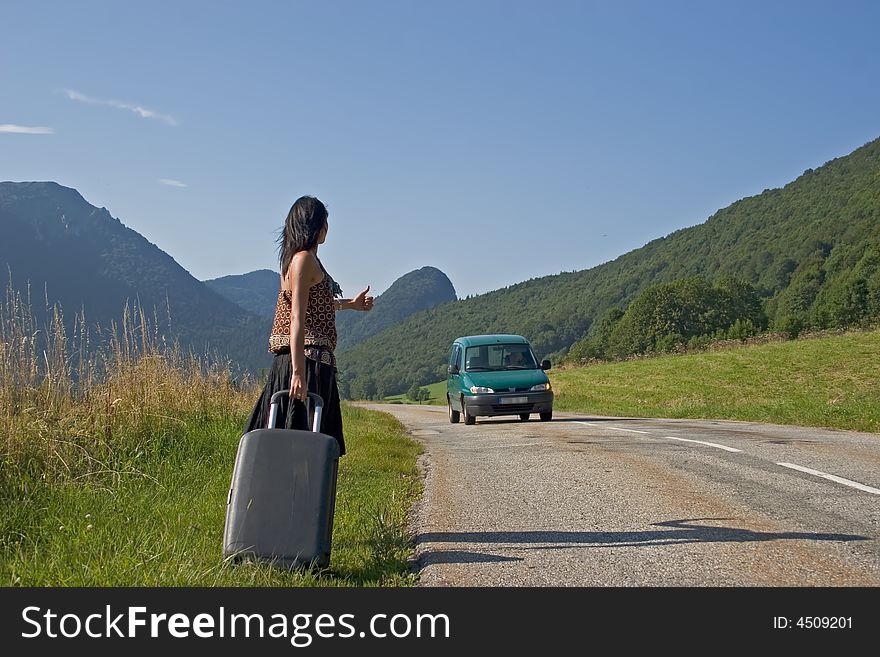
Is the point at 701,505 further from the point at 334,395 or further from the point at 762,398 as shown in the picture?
the point at 762,398

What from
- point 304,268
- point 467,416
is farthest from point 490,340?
point 304,268

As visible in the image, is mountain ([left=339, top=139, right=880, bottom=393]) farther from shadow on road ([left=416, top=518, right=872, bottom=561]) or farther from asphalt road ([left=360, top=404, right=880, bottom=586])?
shadow on road ([left=416, top=518, right=872, bottom=561])

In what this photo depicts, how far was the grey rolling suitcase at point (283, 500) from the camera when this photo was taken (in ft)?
15.3

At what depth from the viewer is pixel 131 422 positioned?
9109 millimetres

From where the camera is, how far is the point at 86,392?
29.6 ft

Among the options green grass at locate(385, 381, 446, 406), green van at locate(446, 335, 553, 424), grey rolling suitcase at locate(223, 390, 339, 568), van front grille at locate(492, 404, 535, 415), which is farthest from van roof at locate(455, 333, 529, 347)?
green grass at locate(385, 381, 446, 406)

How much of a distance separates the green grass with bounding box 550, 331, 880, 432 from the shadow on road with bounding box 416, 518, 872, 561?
13.4 metres

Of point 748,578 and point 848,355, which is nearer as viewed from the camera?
point 748,578

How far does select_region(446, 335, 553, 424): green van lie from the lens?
18.6 meters

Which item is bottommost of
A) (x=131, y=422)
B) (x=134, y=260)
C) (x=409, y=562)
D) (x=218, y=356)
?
(x=409, y=562)

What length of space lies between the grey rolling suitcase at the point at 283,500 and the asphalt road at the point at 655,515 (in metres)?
0.66

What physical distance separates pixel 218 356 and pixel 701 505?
27.4 feet

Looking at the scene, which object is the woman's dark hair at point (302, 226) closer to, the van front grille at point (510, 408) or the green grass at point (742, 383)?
the van front grille at point (510, 408)

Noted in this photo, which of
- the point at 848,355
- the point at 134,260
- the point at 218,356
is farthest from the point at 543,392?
the point at 134,260
